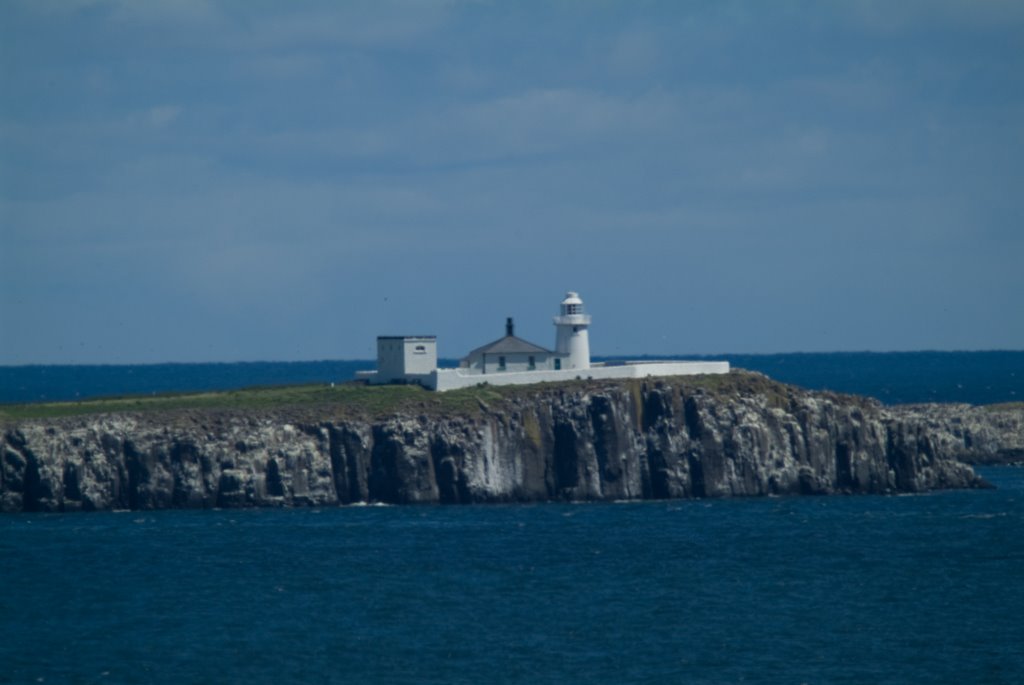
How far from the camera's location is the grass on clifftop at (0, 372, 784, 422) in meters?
87.6

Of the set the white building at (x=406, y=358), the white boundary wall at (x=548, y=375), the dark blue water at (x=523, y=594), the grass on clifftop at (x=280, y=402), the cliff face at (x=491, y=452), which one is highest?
the white building at (x=406, y=358)

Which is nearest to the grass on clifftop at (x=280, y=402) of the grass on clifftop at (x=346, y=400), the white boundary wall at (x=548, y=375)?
the grass on clifftop at (x=346, y=400)

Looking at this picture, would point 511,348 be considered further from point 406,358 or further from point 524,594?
point 524,594

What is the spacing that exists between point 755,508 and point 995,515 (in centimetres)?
1132

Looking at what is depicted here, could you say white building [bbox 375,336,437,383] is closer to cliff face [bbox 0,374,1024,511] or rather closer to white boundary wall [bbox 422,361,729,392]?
white boundary wall [bbox 422,361,729,392]

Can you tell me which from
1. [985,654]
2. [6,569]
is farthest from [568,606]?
[6,569]

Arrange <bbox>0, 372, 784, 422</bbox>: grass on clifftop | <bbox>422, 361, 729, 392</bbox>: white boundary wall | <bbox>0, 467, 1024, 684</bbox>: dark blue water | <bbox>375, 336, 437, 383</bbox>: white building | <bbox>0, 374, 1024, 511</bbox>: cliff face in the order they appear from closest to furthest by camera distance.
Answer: <bbox>0, 467, 1024, 684</bbox>: dark blue water < <bbox>0, 374, 1024, 511</bbox>: cliff face < <bbox>0, 372, 784, 422</bbox>: grass on clifftop < <bbox>422, 361, 729, 392</bbox>: white boundary wall < <bbox>375, 336, 437, 383</bbox>: white building

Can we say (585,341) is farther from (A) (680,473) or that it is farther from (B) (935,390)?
(B) (935,390)

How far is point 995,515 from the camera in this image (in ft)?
278

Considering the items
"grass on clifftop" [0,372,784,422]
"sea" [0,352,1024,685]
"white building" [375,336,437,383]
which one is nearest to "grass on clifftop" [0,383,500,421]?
"grass on clifftop" [0,372,784,422]

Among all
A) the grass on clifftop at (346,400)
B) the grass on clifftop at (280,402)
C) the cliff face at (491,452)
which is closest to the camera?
the cliff face at (491,452)

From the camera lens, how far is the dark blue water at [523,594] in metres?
53.4

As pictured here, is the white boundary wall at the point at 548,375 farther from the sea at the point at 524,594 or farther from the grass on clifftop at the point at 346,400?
the sea at the point at 524,594

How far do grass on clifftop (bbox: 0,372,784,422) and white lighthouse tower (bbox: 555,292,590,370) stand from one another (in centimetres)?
702
